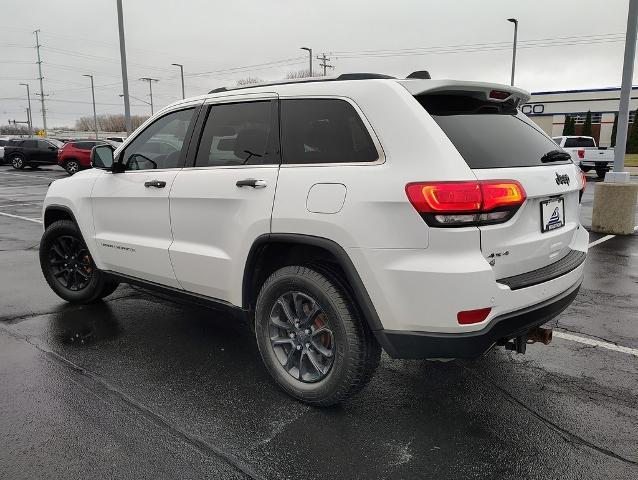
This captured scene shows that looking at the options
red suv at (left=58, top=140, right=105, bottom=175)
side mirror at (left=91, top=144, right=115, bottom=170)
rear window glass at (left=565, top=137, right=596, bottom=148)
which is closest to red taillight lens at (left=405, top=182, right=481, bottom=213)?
side mirror at (left=91, top=144, right=115, bottom=170)

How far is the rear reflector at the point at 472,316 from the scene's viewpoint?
8.63 feet

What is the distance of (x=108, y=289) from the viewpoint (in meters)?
5.25

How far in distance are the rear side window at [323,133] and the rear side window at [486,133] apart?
0.39 meters

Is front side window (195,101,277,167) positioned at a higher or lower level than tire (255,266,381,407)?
higher

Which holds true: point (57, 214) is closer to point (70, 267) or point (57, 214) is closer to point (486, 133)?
point (70, 267)

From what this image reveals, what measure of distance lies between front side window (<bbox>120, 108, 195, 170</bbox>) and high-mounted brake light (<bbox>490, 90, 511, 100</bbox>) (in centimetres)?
209

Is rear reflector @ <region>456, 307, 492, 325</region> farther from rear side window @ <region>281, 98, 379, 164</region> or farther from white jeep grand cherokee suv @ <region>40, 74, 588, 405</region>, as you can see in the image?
rear side window @ <region>281, 98, 379, 164</region>

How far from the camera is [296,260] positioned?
3264 mm

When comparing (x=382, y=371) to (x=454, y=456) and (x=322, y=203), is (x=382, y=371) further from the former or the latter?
(x=322, y=203)

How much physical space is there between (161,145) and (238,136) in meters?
0.97

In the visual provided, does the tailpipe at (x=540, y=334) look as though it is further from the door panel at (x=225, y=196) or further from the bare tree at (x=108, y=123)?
the bare tree at (x=108, y=123)

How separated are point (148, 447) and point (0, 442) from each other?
0.80m

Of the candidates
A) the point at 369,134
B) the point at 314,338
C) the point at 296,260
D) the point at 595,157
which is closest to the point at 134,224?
the point at 296,260

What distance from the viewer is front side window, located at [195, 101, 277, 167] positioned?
11.2ft
